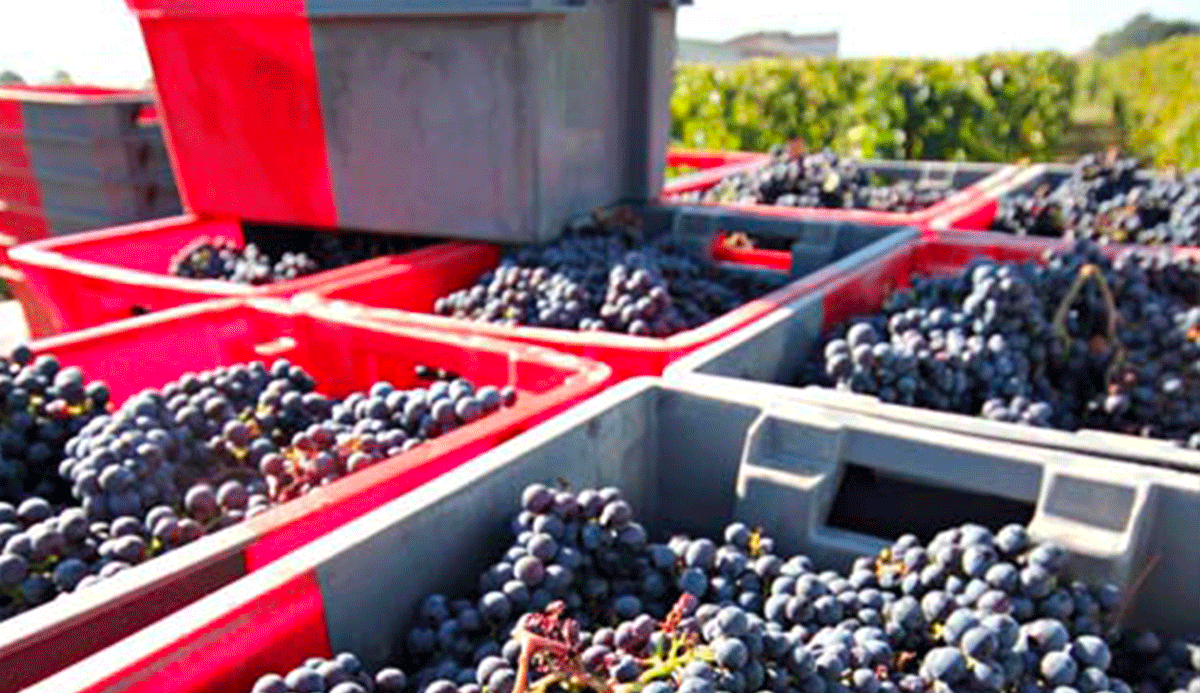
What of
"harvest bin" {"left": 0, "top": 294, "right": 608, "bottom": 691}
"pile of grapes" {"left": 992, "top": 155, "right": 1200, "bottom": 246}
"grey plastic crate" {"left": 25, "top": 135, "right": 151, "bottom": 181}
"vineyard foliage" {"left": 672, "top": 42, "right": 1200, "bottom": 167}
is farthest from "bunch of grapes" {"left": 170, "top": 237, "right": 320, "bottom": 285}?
"vineyard foliage" {"left": 672, "top": 42, "right": 1200, "bottom": 167}

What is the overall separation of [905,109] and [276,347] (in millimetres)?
9209

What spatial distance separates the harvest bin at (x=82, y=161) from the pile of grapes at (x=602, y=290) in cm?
221

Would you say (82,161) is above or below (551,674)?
above

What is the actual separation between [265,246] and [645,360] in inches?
61.2

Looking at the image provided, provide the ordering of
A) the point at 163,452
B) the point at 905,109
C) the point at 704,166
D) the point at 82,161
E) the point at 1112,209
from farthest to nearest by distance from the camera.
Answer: the point at 905,109 → the point at 704,166 → the point at 82,161 → the point at 1112,209 → the point at 163,452

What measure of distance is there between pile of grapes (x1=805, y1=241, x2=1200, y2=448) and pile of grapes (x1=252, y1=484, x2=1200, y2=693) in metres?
0.58

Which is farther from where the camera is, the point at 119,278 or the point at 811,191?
the point at 811,191

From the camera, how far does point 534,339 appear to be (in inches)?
65.7

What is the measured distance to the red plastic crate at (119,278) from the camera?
76.7 inches

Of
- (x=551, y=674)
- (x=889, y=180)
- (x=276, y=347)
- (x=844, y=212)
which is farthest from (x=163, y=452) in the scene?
(x=889, y=180)

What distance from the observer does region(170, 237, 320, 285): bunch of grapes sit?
230 centimetres

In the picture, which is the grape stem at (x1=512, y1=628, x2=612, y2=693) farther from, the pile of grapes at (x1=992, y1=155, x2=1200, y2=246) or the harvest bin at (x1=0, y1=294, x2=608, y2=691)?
the pile of grapes at (x1=992, y1=155, x2=1200, y2=246)

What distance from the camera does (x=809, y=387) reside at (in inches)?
58.5

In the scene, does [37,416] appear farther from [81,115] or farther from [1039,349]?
[81,115]
